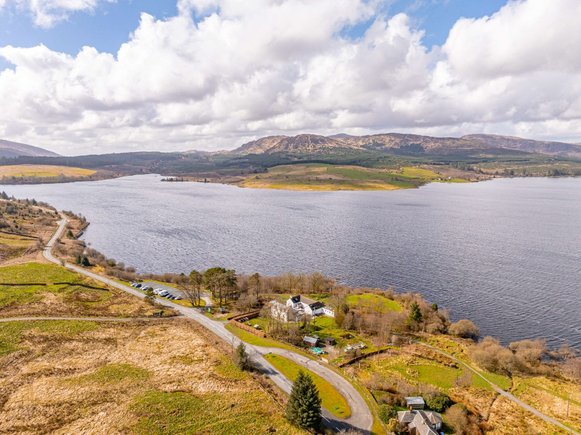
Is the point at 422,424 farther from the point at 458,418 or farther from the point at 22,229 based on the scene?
the point at 22,229

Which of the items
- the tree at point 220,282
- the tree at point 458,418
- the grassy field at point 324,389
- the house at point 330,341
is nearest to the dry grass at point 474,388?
the tree at point 458,418

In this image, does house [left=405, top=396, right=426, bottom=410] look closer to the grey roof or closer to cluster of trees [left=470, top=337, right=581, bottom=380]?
the grey roof

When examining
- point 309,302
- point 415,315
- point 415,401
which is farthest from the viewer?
point 309,302

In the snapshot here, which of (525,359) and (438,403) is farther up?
(438,403)

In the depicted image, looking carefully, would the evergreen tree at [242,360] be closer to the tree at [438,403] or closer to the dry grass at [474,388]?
the dry grass at [474,388]

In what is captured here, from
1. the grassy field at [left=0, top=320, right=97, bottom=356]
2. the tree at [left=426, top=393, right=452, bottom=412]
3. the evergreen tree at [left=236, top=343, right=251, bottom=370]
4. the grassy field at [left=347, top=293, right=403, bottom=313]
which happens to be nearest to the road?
the evergreen tree at [left=236, top=343, right=251, bottom=370]

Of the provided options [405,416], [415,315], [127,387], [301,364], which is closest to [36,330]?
[127,387]

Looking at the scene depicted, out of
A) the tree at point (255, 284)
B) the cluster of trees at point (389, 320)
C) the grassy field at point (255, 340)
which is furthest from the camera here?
the tree at point (255, 284)
